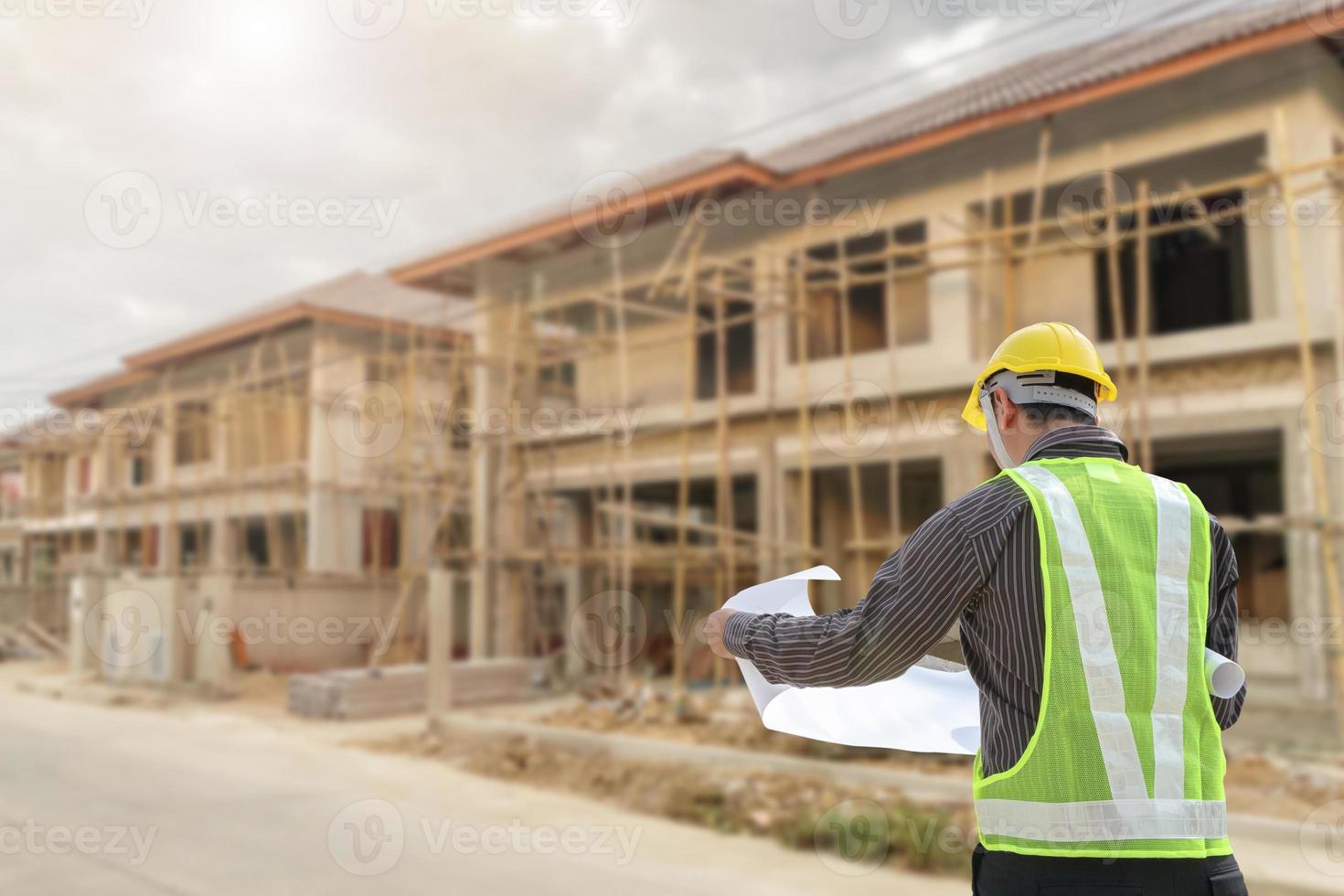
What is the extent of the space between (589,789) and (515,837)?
184 centimetres

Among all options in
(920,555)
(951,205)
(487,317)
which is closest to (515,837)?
(920,555)

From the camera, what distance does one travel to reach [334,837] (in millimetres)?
7684

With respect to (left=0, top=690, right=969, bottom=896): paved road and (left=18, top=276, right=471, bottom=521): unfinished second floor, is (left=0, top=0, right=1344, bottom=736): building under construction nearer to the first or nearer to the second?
(left=18, top=276, right=471, bottom=521): unfinished second floor

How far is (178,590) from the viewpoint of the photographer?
58.1 ft

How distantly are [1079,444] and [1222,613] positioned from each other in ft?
1.32

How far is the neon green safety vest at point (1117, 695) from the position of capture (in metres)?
1.77

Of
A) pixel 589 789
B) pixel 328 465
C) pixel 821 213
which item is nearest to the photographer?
pixel 589 789

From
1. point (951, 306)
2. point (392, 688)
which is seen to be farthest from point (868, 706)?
point (392, 688)

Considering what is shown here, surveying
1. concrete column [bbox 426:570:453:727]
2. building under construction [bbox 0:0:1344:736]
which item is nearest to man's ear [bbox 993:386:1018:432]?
building under construction [bbox 0:0:1344:736]

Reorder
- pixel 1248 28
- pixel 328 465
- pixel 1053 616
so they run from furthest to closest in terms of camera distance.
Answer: pixel 328 465 < pixel 1248 28 < pixel 1053 616

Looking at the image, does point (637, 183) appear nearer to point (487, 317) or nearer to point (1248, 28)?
point (487, 317)

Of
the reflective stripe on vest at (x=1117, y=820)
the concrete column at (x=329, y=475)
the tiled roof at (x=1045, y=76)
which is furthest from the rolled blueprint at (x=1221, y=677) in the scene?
the concrete column at (x=329, y=475)

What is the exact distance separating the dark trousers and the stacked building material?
13.2m

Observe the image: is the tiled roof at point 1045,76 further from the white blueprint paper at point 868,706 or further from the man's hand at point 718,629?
the man's hand at point 718,629
